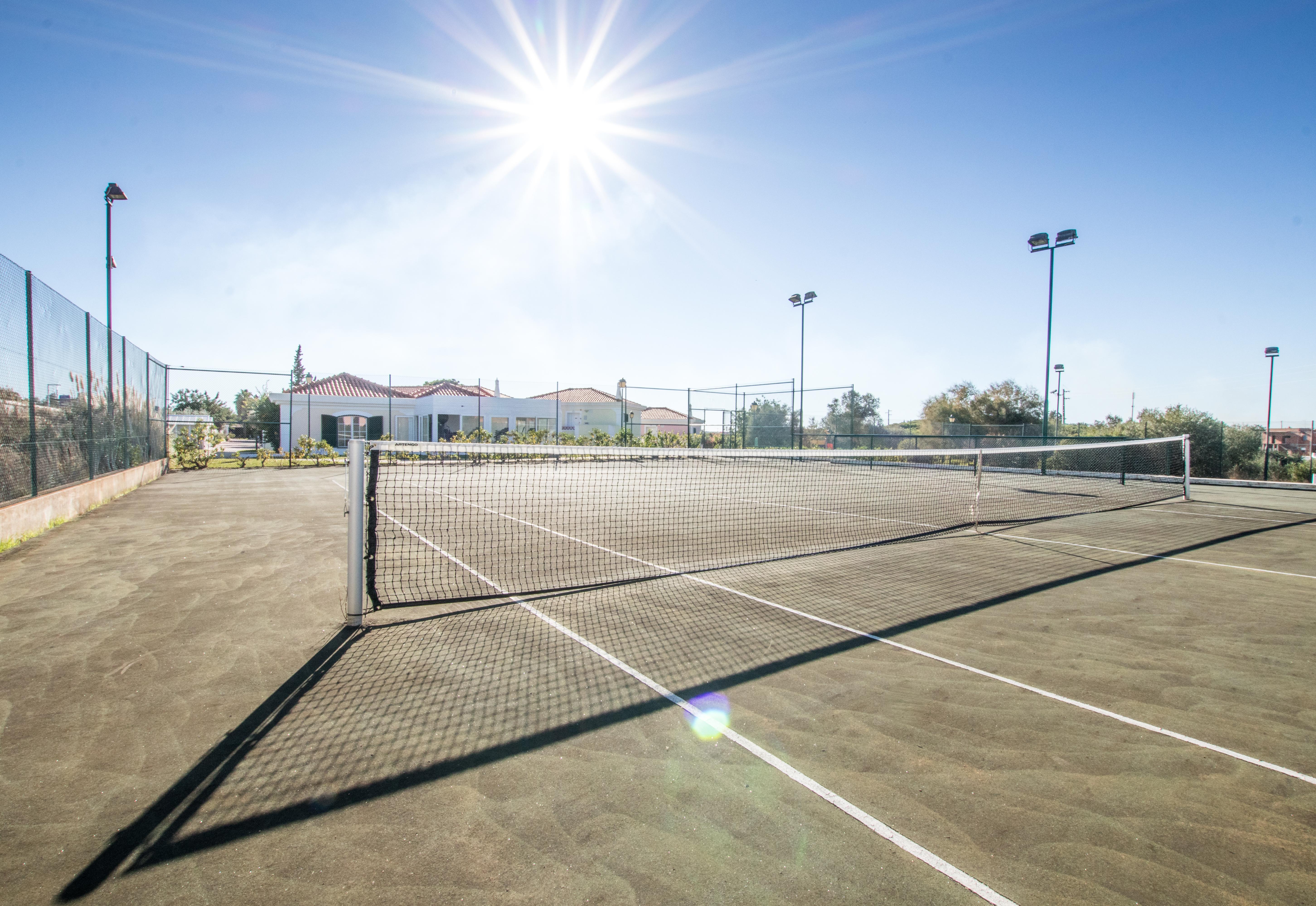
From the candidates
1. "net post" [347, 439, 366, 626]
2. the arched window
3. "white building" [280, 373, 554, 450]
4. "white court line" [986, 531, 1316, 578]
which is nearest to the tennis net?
"net post" [347, 439, 366, 626]

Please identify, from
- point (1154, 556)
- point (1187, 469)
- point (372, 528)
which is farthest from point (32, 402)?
point (1187, 469)

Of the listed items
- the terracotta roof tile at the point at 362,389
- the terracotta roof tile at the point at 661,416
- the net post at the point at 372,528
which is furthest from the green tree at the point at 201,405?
the net post at the point at 372,528

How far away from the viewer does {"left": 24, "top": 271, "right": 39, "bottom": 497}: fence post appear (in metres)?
8.88

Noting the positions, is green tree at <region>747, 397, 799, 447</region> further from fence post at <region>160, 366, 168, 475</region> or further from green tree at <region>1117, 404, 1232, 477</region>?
fence post at <region>160, 366, 168, 475</region>

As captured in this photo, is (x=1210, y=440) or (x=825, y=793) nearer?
→ (x=825, y=793)

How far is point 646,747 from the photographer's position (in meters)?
3.36

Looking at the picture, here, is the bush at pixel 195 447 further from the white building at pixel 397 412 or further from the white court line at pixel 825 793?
the white court line at pixel 825 793

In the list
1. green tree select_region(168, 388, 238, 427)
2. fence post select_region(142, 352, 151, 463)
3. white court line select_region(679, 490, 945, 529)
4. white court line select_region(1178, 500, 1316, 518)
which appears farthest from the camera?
green tree select_region(168, 388, 238, 427)

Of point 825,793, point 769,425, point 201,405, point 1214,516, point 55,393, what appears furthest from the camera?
point 201,405

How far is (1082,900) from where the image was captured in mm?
2312

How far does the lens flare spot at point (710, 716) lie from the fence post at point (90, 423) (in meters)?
13.9

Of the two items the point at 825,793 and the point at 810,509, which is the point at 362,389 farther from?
the point at 825,793

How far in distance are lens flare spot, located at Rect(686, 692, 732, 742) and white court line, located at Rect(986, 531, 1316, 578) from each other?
7.69 metres

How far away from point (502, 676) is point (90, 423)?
509 inches
